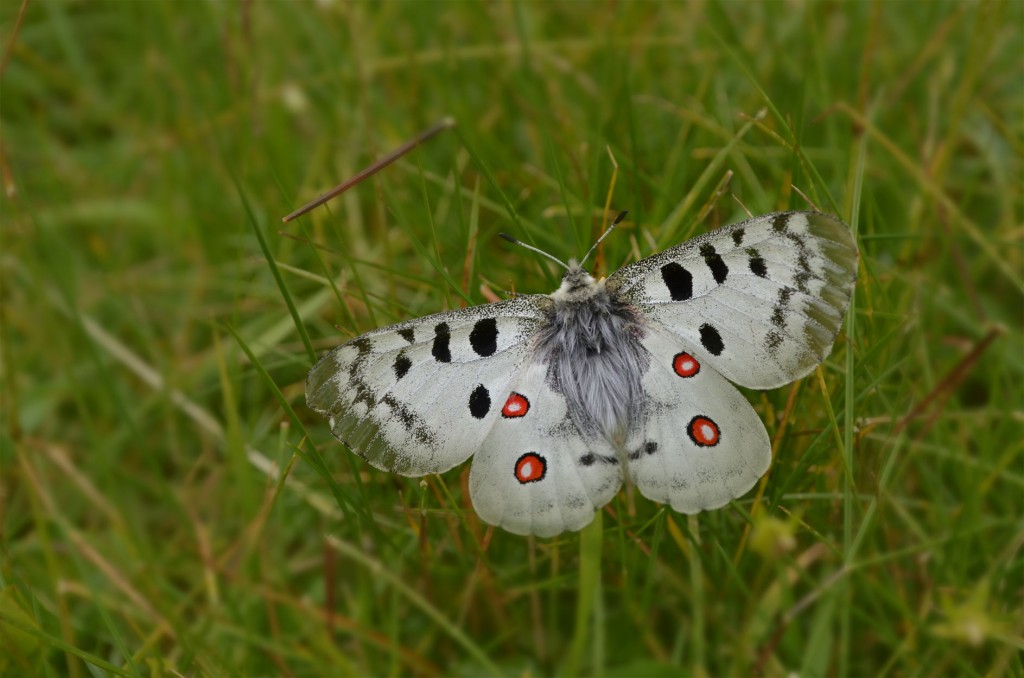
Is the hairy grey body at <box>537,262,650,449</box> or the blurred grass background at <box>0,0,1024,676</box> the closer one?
the hairy grey body at <box>537,262,650,449</box>

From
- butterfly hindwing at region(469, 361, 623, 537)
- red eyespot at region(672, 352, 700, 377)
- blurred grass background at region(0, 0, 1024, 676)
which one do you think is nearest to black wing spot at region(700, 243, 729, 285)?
red eyespot at region(672, 352, 700, 377)

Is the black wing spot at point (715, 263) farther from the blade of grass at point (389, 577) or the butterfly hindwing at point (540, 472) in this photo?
the blade of grass at point (389, 577)

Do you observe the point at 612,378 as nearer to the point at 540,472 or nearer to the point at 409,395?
the point at 540,472

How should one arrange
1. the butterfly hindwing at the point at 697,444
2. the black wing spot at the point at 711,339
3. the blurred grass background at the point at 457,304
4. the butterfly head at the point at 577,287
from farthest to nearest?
1. the blurred grass background at the point at 457,304
2. the butterfly head at the point at 577,287
3. the black wing spot at the point at 711,339
4. the butterfly hindwing at the point at 697,444

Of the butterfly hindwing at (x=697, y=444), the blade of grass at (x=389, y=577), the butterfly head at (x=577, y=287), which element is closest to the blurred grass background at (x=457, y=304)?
the blade of grass at (x=389, y=577)

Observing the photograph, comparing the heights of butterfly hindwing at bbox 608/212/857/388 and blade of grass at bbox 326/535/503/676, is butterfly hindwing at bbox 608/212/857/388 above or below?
above

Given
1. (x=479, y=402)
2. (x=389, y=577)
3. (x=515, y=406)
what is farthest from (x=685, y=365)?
(x=389, y=577)

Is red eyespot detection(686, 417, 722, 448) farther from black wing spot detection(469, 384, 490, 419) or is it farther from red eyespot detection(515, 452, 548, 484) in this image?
black wing spot detection(469, 384, 490, 419)
